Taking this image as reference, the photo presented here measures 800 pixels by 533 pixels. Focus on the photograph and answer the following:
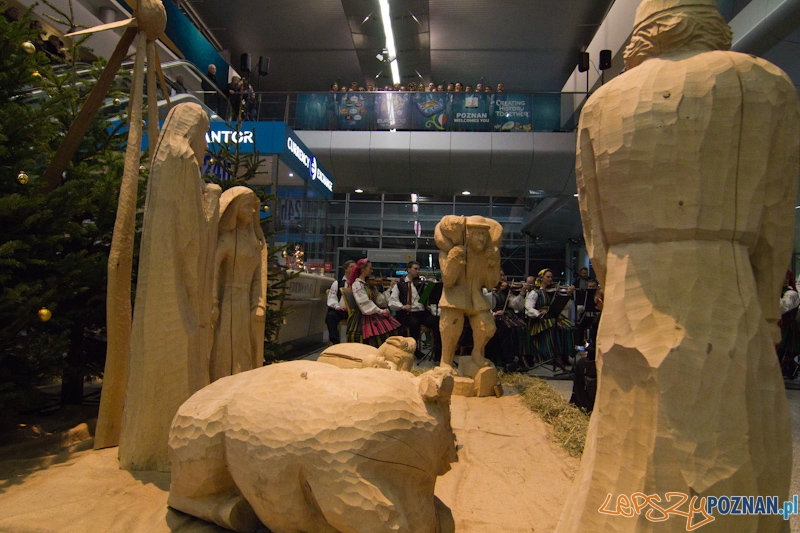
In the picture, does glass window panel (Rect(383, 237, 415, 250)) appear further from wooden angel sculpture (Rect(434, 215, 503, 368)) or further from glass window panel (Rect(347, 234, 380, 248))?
wooden angel sculpture (Rect(434, 215, 503, 368))

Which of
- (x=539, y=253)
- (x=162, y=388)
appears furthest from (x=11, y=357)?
(x=539, y=253)

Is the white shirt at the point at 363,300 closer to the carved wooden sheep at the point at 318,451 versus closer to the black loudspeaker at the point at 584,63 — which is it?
the carved wooden sheep at the point at 318,451

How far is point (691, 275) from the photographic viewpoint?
133 cm

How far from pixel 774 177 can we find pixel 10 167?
3688 millimetres

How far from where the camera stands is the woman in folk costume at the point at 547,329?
7.72m

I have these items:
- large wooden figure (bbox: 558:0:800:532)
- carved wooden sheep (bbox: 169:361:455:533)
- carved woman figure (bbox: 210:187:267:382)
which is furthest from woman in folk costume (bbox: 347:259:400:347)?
large wooden figure (bbox: 558:0:800:532)

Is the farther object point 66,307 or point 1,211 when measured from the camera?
point 66,307

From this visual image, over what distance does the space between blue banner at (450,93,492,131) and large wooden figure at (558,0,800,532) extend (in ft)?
28.7

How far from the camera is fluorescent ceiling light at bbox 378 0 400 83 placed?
10.3 meters

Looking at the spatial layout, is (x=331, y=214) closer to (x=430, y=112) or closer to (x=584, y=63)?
(x=430, y=112)

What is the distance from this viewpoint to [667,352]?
4.24 ft

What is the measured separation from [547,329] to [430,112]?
510cm

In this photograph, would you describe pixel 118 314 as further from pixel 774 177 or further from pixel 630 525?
pixel 774 177

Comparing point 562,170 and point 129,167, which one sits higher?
point 562,170
